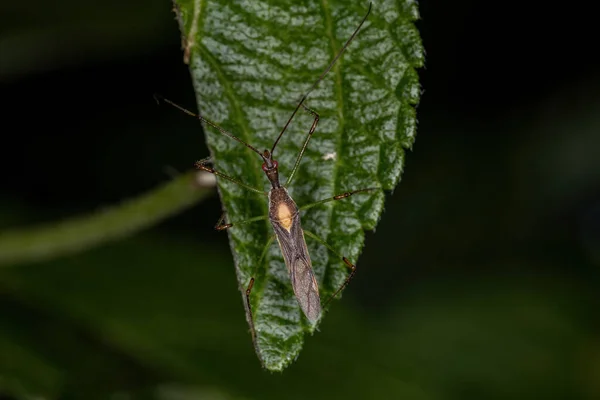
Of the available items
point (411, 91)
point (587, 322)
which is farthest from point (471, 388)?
point (411, 91)

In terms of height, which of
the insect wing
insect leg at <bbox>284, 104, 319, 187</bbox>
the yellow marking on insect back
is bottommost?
the insect wing

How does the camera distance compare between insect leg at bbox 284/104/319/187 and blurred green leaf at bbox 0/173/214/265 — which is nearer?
insect leg at bbox 284/104/319/187

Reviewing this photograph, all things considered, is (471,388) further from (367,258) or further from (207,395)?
(207,395)

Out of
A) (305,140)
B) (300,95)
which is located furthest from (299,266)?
(300,95)

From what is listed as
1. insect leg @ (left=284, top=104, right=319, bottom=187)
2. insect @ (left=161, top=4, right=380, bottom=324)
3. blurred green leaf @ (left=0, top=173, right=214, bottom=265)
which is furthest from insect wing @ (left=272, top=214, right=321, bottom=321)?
blurred green leaf @ (left=0, top=173, right=214, bottom=265)

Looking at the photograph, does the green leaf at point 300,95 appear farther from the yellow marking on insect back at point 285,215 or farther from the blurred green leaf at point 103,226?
the blurred green leaf at point 103,226

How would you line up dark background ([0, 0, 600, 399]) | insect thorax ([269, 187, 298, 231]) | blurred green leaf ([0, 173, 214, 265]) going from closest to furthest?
insect thorax ([269, 187, 298, 231]) < blurred green leaf ([0, 173, 214, 265]) < dark background ([0, 0, 600, 399])

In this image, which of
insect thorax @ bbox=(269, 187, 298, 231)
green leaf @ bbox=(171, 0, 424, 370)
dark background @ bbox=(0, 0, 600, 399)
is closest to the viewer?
green leaf @ bbox=(171, 0, 424, 370)

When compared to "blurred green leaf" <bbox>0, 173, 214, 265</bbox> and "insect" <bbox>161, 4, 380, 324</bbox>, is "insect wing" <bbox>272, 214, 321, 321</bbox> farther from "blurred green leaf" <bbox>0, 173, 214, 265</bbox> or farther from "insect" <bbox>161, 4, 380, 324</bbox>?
"blurred green leaf" <bbox>0, 173, 214, 265</bbox>
